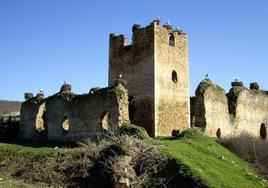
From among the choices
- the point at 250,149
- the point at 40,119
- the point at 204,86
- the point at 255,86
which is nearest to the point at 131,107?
the point at 204,86

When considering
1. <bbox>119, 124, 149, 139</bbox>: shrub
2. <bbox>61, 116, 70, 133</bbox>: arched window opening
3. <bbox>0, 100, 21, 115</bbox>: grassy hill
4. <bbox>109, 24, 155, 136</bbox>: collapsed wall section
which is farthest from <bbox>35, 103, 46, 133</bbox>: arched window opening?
<bbox>0, 100, 21, 115</bbox>: grassy hill

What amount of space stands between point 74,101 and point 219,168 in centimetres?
1217

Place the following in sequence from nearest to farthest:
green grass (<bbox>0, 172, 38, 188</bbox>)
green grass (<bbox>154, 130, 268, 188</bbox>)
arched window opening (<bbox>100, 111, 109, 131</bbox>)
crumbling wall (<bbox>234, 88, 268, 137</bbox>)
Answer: green grass (<bbox>154, 130, 268, 188</bbox>) → green grass (<bbox>0, 172, 38, 188</bbox>) → arched window opening (<bbox>100, 111, 109, 131</bbox>) → crumbling wall (<bbox>234, 88, 268, 137</bbox>)

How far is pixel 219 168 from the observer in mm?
17219

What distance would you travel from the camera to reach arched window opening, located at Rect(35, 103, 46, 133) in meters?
30.9

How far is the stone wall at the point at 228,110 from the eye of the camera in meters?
27.4

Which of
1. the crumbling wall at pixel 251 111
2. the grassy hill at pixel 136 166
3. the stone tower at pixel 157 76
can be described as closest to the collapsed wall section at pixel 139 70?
the stone tower at pixel 157 76

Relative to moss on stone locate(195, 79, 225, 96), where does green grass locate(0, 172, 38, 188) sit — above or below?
below

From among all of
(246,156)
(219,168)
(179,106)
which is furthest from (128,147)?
(179,106)

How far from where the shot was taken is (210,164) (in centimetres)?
1750

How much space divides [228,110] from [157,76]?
6834 mm

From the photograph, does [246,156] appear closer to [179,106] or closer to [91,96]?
[179,106]

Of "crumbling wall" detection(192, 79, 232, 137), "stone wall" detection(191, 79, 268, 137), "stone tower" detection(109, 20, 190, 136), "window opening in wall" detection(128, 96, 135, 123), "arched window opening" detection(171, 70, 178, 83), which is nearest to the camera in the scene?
"stone tower" detection(109, 20, 190, 136)

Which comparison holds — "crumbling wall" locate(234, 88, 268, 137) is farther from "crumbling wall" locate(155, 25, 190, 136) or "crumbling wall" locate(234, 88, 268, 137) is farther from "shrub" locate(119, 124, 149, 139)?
"shrub" locate(119, 124, 149, 139)
